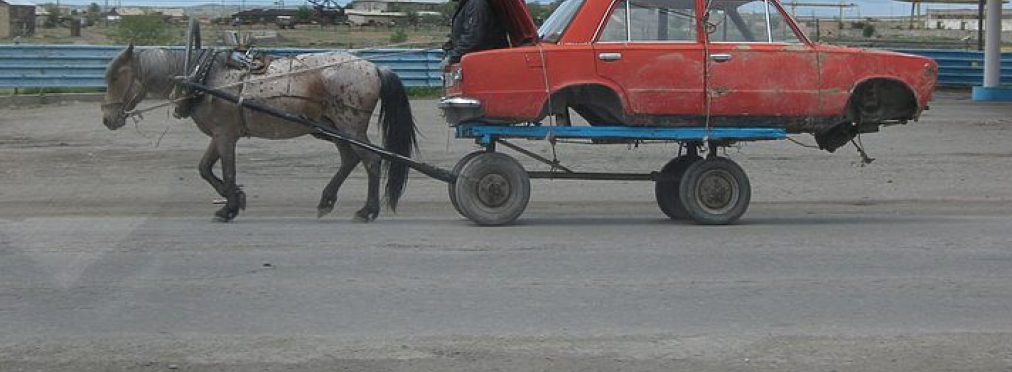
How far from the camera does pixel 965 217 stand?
12758 millimetres

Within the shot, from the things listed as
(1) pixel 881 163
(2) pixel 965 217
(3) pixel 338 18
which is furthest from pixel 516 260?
(3) pixel 338 18

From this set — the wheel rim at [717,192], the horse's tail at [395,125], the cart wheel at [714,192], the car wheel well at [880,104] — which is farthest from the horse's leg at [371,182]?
the car wheel well at [880,104]

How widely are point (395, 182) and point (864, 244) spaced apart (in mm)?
4182

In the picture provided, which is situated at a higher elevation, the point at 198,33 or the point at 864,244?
the point at 198,33

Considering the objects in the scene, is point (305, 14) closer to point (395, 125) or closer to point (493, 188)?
point (395, 125)

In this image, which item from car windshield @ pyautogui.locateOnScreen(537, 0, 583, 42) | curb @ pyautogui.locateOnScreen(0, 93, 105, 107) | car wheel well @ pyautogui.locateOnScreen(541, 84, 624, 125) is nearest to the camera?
car wheel well @ pyautogui.locateOnScreen(541, 84, 624, 125)

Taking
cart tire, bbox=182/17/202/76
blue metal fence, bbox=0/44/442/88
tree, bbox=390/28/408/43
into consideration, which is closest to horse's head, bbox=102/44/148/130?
cart tire, bbox=182/17/202/76

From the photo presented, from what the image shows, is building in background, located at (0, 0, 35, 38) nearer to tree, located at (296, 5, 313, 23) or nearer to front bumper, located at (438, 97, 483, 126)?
tree, located at (296, 5, 313, 23)

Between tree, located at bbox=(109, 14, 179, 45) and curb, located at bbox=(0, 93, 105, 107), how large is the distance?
4.86 m

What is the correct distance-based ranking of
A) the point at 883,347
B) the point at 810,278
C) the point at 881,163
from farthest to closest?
the point at 881,163 → the point at 810,278 → the point at 883,347

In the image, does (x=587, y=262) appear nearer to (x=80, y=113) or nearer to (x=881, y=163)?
(x=881, y=163)

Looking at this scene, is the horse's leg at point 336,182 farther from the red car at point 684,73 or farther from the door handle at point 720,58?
the door handle at point 720,58

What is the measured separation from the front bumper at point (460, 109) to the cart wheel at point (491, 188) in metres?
0.46

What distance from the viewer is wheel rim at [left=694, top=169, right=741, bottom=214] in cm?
1166
